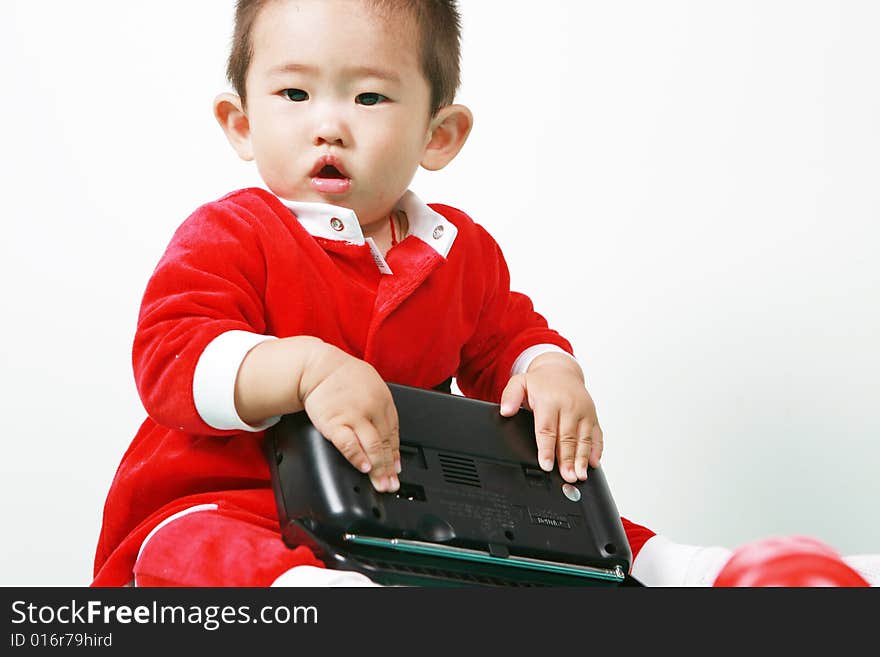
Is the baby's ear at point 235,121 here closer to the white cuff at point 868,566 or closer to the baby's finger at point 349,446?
the baby's finger at point 349,446

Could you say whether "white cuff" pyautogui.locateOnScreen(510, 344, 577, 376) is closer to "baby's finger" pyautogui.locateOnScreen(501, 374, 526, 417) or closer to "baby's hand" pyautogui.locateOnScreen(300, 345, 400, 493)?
"baby's finger" pyautogui.locateOnScreen(501, 374, 526, 417)

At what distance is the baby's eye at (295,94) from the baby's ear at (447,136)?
0.17 metres

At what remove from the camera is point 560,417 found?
114cm

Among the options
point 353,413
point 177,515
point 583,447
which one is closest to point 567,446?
point 583,447

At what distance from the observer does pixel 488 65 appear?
2049mm

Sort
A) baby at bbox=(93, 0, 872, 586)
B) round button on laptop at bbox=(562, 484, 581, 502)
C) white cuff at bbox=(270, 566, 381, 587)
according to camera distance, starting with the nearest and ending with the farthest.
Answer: white cuff at bbox=(270, 566, 381, 587)
baby at bbox=(93, 0, 872, 586)
round button on laptop at bbox=(562, 484, 581, 502)

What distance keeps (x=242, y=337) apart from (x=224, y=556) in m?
0.18

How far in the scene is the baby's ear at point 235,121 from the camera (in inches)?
48.4

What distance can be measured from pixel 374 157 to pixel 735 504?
0.78 metres

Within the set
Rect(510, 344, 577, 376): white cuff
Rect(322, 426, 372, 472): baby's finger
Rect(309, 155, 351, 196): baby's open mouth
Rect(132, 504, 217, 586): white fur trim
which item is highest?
Rect(309, 155, 351, 196): baby's open mouth

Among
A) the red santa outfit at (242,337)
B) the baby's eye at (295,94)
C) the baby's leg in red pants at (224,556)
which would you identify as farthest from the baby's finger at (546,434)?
the baby's eye at (295,94)

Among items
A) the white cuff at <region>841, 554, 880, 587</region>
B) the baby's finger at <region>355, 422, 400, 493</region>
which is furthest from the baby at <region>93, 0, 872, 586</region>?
the white cuff at <region>841, 554, 880, 587</region>

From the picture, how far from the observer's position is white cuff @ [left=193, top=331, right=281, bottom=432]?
0.99 m

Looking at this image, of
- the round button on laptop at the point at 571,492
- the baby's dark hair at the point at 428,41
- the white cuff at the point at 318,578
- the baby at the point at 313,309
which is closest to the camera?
the white cuff at the point at 318,578
